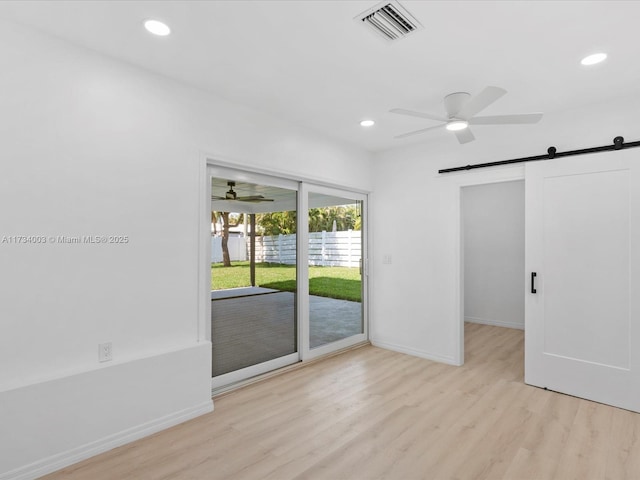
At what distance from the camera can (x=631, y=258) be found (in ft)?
9.65

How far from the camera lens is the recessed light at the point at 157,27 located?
209cm

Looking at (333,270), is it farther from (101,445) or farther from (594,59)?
(594,59)

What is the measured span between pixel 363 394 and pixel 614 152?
315 centimetres

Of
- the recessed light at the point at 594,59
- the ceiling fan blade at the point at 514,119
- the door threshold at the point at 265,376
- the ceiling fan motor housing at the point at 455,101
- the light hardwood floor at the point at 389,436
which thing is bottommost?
the light hardwood floor at the point at 389,436

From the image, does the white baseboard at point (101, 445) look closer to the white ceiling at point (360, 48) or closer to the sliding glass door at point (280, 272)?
the sliding glass door at point (280, 272)

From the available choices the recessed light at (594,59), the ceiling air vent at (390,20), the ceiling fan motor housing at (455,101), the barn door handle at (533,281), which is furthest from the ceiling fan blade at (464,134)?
the barn door handle at (533,281)

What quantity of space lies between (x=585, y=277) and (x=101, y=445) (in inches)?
164

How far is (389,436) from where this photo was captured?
2.51 m

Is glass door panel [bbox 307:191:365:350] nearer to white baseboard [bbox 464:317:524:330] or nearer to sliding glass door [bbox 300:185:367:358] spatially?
sliding glass door [bbox 300:185:367:358]

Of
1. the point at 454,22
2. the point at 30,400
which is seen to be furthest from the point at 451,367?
the point at 30,400

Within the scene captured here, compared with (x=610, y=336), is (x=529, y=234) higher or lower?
higher

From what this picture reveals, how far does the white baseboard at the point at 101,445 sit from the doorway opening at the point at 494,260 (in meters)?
4.24

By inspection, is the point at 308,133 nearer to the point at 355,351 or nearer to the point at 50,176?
the point at 50,176

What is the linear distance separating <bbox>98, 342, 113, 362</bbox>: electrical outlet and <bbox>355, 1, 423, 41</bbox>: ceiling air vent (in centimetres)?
272
